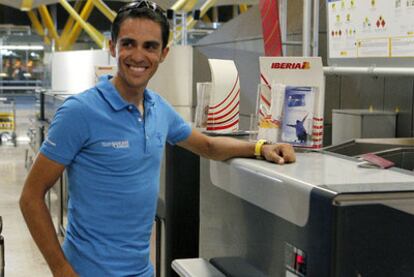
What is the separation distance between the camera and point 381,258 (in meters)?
1.50

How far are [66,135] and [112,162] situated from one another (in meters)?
0.17

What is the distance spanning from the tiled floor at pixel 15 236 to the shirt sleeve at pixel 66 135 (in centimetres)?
368

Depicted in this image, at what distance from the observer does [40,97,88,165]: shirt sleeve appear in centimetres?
189

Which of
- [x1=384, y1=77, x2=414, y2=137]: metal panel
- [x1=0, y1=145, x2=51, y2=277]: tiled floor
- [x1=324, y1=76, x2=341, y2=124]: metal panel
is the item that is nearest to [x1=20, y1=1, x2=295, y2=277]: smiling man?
[x1=384, y1=77, x2=414, y2=137]: metal panel

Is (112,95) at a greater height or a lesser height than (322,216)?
greater

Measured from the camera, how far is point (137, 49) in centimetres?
199

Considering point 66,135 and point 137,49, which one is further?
point 137,49

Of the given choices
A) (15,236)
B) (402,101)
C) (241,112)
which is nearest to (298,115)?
(402,101)

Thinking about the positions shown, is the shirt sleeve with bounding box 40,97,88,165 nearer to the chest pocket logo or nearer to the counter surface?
the chest pocket logo

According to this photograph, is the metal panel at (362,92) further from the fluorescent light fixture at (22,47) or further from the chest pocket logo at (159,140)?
the fluorescent light fixture at (22,47)

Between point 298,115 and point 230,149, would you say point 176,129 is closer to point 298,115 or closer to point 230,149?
point 230,149

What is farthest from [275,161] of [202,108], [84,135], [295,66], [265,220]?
[202,108]

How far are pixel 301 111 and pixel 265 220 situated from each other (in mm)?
429

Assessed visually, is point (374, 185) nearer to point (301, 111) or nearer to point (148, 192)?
point (301, 111)
